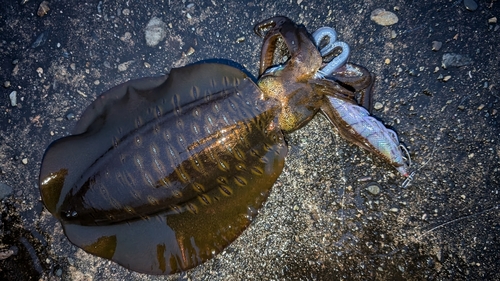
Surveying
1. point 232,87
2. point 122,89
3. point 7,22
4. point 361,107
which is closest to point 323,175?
point 361,107

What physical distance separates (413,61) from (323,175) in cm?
133

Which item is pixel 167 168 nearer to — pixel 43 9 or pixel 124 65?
pixel 124 65

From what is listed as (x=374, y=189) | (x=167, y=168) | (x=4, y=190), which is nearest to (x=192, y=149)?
(x=167, y=168)

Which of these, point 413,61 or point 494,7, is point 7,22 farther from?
point 494,7

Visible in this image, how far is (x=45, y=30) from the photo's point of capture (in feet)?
11.3

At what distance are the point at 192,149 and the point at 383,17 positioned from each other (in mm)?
2133

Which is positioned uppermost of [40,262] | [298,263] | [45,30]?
[45,30]

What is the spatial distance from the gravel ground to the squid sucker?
21 centimetres

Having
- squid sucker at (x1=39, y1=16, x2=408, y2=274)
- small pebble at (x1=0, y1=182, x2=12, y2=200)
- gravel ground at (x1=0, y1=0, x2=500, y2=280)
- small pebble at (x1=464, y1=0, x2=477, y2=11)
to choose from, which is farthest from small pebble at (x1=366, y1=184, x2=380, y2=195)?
small pebble at (x1=0, y1=182, x2=12, y2=200)

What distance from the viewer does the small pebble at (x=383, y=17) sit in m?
3.27

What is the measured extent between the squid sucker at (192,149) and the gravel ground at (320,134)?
21cm

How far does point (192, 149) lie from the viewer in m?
3.00

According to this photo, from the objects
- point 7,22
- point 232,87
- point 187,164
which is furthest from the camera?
point 7,22

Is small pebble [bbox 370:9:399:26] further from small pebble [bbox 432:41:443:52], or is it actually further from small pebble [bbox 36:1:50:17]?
small pebble [bbox 36:1:50:17]
